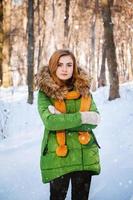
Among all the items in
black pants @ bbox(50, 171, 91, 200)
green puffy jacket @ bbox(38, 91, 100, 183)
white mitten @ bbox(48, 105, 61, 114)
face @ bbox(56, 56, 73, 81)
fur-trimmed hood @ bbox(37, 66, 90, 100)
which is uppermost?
face @ bbox(56, 56, 73, 81)

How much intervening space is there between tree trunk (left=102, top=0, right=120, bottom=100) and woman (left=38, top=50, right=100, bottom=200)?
11.9 feet

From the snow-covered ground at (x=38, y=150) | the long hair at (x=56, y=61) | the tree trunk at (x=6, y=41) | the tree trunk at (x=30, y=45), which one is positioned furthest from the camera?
the tree trunk at (x=6, y=41)

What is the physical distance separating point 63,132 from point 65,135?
4 centimetres

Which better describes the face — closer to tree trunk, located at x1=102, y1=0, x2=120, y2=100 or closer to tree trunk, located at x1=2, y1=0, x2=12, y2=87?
tree trunk, located at x1=102, y1=0, x2=120, y2=100

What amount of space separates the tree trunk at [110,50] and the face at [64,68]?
142 inches

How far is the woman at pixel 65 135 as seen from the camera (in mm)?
3014

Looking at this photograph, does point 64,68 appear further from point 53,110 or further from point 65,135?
point 65,135

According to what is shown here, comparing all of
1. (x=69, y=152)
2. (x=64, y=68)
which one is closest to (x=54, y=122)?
(x=69, y=152)

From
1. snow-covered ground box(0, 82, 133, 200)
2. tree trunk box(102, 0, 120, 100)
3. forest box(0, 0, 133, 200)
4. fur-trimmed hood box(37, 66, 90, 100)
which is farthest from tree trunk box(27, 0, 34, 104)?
fur-trimmed hood box(37, 66, 90, 100)

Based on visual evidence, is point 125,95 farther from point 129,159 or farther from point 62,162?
point 62,162

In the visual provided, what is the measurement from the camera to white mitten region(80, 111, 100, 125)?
294 centimetres

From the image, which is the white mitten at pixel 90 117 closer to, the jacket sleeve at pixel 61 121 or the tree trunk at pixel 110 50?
the jacket sleeve at pixel 61 121

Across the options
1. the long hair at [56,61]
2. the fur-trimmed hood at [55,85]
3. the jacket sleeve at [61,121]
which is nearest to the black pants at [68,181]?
the jacket sleeve at [61,121]

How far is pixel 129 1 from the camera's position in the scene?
6.48 m
